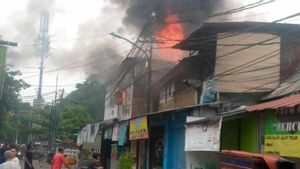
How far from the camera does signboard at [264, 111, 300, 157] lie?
991 cm

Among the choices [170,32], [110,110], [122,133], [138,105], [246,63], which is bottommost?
[122,133]

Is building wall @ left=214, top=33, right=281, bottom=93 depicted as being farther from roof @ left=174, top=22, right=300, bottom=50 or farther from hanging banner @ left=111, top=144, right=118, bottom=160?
hanging banner @ left=111, top=144, right=118, bottom=160

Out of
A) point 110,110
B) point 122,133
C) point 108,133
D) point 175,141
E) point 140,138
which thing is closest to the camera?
point 175,141

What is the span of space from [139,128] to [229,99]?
4273 mm

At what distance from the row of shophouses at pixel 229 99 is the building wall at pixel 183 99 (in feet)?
0.13

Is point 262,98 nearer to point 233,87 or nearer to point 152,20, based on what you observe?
point 233,87

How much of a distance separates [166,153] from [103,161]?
15093mm

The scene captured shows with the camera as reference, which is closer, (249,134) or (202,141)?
(202,141)

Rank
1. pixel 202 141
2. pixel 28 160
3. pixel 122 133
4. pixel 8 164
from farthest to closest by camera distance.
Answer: pixel 122 133 → pixel 28 160 → pixel 202 141 → pixel 8 164

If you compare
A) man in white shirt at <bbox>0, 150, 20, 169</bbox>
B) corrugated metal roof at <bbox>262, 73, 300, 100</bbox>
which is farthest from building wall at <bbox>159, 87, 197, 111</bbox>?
man in white shirt at <bbox>0, 150, 20, 169</bbox>

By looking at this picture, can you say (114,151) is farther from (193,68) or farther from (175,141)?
(175,141)

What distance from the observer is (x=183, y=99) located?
20.7 meters

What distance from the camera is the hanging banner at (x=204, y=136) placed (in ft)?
38.8

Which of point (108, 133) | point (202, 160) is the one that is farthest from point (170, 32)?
point (202, 160)
